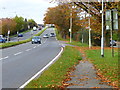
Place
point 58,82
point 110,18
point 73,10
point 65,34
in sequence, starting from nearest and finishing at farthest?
point 58,82, point 110,18, point 73,10, point 65,34

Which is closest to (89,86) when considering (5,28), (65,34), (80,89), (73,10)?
(80,89)

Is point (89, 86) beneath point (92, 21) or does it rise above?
beneath

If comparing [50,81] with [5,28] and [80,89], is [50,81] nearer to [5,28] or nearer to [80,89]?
[80,89]

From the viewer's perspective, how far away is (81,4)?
2527 centimetres

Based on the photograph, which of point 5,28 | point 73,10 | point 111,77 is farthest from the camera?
point 5,28

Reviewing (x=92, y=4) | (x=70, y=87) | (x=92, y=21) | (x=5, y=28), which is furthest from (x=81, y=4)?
(x=5, y=28)

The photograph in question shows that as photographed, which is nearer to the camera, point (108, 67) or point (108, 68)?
point (108, 68)

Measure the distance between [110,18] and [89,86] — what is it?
32.1ft

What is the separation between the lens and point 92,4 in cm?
2464

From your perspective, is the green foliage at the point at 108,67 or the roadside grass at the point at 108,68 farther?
the green foliage at the point at 108,67

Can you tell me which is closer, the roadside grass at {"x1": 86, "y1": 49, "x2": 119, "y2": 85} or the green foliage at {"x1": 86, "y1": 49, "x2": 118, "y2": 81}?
the roadside grass at {"x1": 86, "y1": 49, "x2": 119, "y2": 85}

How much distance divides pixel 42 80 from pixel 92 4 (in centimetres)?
1678

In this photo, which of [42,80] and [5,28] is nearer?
[42,80]

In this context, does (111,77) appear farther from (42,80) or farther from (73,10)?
(73,10)
